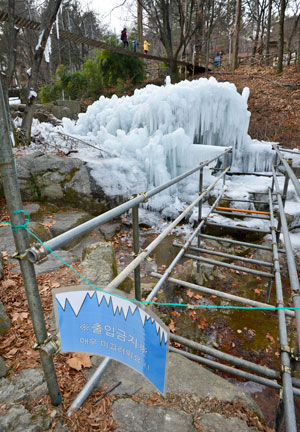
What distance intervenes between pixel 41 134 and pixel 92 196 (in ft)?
14.4

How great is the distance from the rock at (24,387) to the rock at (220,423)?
1.04 meters

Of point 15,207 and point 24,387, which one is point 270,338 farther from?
point 15,207

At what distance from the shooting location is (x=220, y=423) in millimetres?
1692

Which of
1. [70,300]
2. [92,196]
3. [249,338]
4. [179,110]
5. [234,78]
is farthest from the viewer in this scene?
[234,78]

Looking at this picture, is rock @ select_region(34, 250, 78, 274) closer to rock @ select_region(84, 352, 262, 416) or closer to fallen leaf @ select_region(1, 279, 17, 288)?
fallen leaf @ select_region(1, 279, 17, 288)

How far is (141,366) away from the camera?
4.36ft

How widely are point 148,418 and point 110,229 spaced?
5691 mm

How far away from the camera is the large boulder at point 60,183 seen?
735 cm

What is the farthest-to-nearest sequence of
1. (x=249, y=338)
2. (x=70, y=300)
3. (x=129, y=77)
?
(x=129, y=77) → (x=249, y=338) → (x=70, y=300)

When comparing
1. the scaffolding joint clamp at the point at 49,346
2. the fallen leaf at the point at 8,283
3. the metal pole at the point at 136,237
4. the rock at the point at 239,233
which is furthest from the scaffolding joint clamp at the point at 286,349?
the rock at the point at 239,233

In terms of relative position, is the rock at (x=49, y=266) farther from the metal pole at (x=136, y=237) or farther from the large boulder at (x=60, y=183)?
the large boulder at (x=60, y=183)

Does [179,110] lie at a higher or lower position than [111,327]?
higher

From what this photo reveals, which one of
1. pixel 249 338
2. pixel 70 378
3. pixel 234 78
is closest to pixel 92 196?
pixel 249 338

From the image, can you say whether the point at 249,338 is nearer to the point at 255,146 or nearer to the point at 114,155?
the point at 114,155
